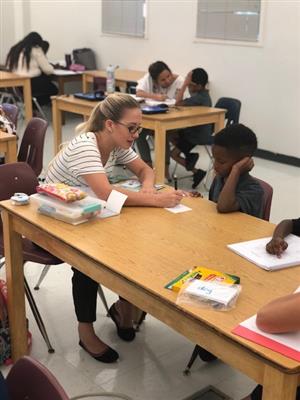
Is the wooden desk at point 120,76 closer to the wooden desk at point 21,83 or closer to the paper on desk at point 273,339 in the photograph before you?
the wooden desk at point 21,83

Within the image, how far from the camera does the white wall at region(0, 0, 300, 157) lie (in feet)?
18.9

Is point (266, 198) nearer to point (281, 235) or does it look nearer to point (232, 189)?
point (232, 189)

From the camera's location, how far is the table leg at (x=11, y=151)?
12.3 feet

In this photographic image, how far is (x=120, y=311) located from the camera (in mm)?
2674

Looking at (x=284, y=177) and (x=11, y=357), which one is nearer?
(x=11, y=357)

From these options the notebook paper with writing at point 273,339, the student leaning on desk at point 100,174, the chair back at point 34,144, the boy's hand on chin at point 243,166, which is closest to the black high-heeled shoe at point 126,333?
the student leaning on desk at point 100,174

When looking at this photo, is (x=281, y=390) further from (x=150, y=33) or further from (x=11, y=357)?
(x=150, y=33)

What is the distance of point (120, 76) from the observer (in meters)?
7.12

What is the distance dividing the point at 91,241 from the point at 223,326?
2.21ft

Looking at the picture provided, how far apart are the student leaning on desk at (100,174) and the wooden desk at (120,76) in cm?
439

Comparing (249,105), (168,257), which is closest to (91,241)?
(168,257)

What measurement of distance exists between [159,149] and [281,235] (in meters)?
2.63

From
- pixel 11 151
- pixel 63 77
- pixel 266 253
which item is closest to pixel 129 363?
pixel 266 253

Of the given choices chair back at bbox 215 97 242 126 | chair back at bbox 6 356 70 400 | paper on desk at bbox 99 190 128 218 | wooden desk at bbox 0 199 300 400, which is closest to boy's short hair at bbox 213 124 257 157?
wooden desk at bbox 0 199 300 400
